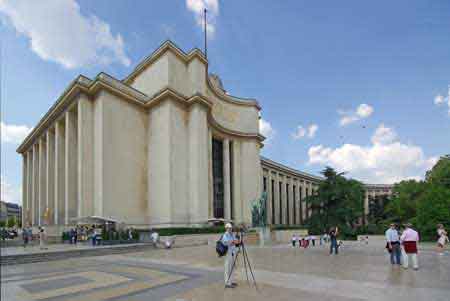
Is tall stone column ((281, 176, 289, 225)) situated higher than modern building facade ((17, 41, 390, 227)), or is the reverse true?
modern building facade ((17, 41, 390, 227))

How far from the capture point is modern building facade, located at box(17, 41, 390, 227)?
3189 cm

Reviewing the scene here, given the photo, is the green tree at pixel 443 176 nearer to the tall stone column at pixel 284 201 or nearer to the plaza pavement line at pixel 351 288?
the tall stone column at pixel 284 201

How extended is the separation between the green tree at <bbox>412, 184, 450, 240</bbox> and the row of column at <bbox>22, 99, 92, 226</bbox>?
35.3m

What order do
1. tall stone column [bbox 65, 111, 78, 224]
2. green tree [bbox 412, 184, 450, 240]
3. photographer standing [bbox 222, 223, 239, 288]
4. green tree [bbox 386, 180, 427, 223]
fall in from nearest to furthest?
photographer standing [bbox 222, 223, 239, 288]
green tree [bbox 412, 184, 450, 240]
tall stone column [bbox 65, 111, 78, 224]
green tree [bbox 386, 180, 427, 223]

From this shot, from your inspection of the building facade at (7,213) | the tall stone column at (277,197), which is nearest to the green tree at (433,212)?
the tall stone column at (277,197)

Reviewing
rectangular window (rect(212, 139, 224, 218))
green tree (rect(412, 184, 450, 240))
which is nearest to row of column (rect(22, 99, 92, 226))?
rectangular window (rect(212, 139, 224, 218))

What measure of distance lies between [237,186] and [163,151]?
55.4ft

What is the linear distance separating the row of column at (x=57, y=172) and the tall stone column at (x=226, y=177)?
63.3 feet

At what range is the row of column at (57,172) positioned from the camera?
3291cm

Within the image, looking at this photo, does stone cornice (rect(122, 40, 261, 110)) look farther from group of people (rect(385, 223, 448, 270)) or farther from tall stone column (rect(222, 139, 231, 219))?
group of people (rect(385, 223, 448, 270))

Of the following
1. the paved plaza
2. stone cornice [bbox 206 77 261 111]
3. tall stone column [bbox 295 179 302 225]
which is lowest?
tall stone column [bbox 295 179 302 225]

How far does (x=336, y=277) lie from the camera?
9.29 m

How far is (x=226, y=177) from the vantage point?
151ft

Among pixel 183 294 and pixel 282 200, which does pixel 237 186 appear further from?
pixel 183 294
